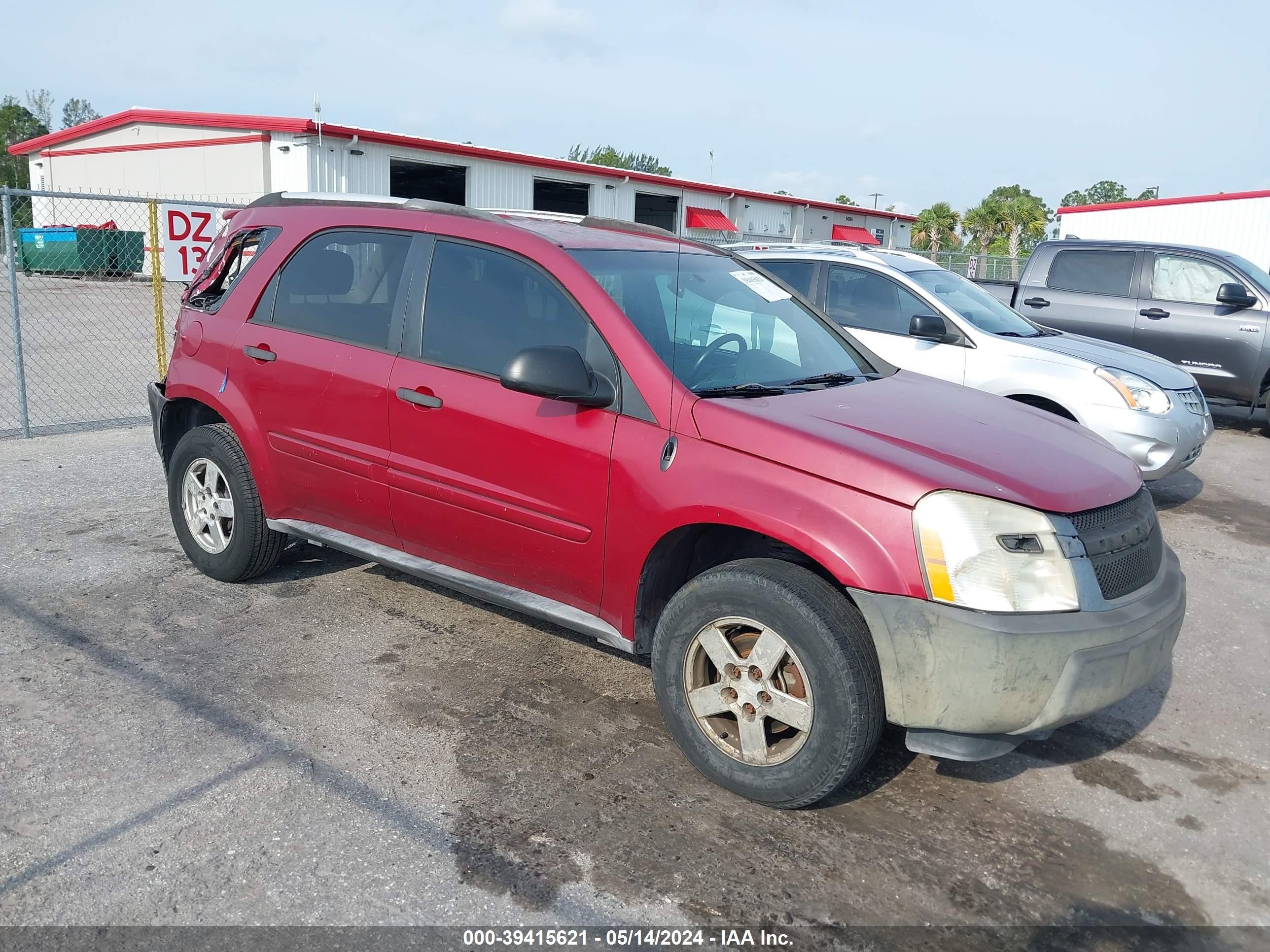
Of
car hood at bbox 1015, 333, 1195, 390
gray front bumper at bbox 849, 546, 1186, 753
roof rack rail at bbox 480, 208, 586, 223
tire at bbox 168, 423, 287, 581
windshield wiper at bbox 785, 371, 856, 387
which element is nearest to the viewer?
gray front bumper at bbox 849, 546, 1186, 753

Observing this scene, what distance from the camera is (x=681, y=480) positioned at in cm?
342

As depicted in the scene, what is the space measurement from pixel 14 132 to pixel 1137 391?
3681 inches

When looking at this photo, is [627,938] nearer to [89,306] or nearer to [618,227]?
[618,227]

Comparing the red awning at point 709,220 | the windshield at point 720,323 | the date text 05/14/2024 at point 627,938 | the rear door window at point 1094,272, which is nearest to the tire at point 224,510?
the windshield at point 720,323

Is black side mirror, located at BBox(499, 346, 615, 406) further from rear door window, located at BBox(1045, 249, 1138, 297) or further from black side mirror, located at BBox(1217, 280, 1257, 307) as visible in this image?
black side mirror, located at BBox(1217, 280, 1257, 307)

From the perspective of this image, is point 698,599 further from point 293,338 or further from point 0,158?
point 0,158

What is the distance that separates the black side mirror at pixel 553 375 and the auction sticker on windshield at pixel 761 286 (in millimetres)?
1213

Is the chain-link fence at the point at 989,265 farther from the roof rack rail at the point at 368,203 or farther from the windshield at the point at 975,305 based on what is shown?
the roof rack rail at the point at 368,203

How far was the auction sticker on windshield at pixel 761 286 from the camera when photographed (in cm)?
450

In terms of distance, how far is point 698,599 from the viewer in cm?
335

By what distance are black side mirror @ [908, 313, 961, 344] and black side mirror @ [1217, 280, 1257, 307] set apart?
15.2 feet

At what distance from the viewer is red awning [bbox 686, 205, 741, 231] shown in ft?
116

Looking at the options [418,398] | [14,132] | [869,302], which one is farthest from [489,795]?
[14,132]

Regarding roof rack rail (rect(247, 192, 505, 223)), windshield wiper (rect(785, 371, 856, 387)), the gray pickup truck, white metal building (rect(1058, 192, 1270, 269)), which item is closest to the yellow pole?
roof rack rail (rect(247, 192, 505, 223))
